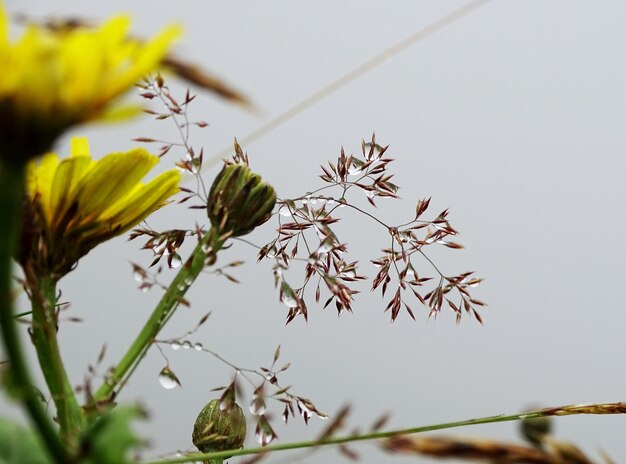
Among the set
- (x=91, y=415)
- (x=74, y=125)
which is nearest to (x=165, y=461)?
(x=91, y=415)

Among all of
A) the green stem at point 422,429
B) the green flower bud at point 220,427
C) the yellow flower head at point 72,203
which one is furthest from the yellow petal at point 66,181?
the green flower bud at point 220,427

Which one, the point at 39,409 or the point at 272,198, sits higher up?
the point at 272,198

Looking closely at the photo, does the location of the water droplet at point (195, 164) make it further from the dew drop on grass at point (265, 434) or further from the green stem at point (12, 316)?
the green stem at point (12, 316)

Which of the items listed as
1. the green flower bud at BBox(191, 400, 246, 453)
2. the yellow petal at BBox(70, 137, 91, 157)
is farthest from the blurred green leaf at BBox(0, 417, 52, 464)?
the green flower bud at BBox(191, 400, 246, 453)

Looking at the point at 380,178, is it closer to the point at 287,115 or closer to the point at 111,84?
the point at 287,115

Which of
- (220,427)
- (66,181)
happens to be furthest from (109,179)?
(220,427)

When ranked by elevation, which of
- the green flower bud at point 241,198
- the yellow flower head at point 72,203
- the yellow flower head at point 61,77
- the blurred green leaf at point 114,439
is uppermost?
the green flower bud at point 241,198
